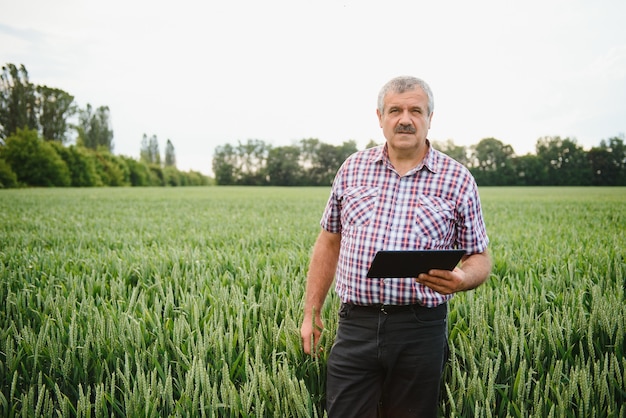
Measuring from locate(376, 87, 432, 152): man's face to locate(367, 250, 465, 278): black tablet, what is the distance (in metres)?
0.63

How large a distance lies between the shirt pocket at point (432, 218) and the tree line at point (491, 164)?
79314 millimetres

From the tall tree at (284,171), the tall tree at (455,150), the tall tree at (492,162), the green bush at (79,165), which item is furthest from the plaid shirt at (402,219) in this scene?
the tall tree at (455,150)

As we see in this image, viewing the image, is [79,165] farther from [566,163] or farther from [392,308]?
[566,163]

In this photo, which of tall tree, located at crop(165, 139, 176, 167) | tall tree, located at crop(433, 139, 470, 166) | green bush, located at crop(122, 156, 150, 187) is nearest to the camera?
green bush, located at crop(122, 156, 150, 187)

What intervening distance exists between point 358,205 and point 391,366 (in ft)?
2.68

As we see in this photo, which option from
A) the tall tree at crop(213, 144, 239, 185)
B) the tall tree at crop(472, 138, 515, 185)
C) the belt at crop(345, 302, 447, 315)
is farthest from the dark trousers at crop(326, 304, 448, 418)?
the tall tree at crop(213, 144, 239, 185)

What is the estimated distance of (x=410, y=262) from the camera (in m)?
1.65

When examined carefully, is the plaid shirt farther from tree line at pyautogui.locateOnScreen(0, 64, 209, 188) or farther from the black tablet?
tree line at pyautogui.locateOnScreen(0, 64, 209, 188)

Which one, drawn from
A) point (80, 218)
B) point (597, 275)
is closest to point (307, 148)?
point (80, 218)

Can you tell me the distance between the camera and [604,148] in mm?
76062

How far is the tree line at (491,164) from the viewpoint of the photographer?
72.8m

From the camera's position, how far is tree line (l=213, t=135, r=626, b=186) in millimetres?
72750

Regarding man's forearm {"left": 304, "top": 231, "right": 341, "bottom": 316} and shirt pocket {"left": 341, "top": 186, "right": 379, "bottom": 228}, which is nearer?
shirt pocket {"left": 341, "top": 186, "right": 379, "bottom": 228}

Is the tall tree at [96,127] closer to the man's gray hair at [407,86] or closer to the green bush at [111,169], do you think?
the green bush at [111,169]
